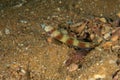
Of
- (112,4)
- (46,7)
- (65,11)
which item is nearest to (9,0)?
(46,7)

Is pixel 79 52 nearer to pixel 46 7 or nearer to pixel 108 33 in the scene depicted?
pixel 108 33

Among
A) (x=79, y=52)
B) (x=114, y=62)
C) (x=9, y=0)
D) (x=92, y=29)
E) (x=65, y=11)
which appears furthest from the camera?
(x=9, y=0)

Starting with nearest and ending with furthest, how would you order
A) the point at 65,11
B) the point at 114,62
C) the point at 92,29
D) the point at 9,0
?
the point at 114,62
the point at 92,29
the point at 65,11
the point at 9,0

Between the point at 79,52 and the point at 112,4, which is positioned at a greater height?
the point at 112,4

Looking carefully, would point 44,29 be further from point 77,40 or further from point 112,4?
point 112,4

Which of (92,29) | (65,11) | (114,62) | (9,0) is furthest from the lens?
(9,0)

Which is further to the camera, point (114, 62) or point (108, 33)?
point (108, 33)

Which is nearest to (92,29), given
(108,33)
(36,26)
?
(108,33)

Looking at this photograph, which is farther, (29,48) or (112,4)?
(112,4)
